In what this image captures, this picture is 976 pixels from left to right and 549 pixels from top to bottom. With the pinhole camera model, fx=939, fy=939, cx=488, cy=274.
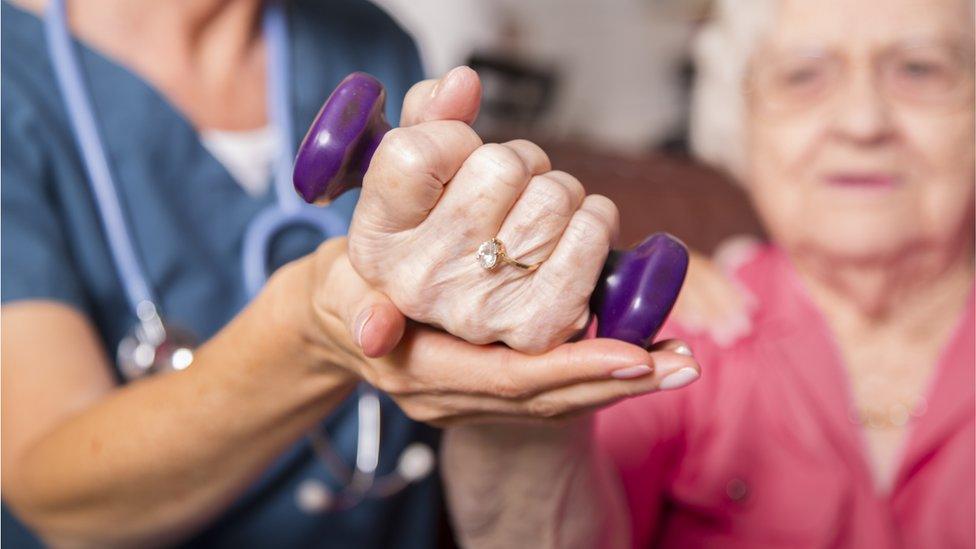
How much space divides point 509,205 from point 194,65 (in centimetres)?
62

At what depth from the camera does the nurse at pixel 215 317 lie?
1.78ft

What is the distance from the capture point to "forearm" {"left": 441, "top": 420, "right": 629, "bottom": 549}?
2.19 ft

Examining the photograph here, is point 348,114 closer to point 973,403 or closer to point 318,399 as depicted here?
point 318,399

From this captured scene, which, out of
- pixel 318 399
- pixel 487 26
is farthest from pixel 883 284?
pixel 487 26

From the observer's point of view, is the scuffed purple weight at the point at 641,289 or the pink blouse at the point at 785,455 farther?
the pink blouse at the point at 785,455

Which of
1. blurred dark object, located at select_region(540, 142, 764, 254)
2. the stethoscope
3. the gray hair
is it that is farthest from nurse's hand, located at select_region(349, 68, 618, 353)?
blurred dark object, located at select_region(540, 142, 764, 254)

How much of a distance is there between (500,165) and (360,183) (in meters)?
0.10

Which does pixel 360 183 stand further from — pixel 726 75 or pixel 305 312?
pixel 726 75

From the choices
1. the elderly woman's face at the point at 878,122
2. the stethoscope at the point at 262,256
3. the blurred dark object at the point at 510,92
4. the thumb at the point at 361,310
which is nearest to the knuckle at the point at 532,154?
the thumb at the point at 361,310

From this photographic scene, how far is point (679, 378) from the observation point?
521 millimetres

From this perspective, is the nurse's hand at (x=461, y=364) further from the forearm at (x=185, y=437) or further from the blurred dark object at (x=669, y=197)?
the blurred dark object at (x=669, y=197)

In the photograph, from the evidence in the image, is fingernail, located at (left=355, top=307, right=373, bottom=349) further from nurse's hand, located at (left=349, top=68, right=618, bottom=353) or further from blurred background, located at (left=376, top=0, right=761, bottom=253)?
blurred background, located at (left=376, top=0, right=761, bottom=253)

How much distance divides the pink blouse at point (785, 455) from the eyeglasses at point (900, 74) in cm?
24

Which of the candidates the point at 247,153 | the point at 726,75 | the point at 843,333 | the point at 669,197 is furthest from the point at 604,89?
the point at 247,153
